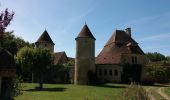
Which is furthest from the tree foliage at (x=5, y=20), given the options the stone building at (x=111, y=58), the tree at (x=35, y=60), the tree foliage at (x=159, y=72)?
the tree foliage at (x=159, y=72)

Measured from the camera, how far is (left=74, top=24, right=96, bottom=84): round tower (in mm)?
51906

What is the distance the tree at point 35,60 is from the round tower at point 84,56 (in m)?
10.7

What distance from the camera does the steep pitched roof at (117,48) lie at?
54.9 meters

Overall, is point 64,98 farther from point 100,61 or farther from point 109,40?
point 109,40

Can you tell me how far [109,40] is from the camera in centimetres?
6075

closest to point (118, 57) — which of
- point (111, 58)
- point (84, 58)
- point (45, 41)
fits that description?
point (111, 58)

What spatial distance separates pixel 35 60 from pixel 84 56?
1298 cm

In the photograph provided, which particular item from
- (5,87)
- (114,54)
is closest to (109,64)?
(114,54)

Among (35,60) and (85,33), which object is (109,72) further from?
(35,60)

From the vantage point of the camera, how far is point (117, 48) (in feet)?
187

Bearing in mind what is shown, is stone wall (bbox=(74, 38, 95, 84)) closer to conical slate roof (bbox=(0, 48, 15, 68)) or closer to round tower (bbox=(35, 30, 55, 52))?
round tower (bbox=(35, 30, 55, 52))

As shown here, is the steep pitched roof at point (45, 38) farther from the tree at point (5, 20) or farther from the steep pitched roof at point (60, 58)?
the tree at point (5, 20)

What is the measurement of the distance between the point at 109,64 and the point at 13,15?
156 feet

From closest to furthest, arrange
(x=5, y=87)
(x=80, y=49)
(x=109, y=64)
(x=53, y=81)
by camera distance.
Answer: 1. (x=5, y=87)
2. (x=80, y=49)
3. (x=109, y=64)
4. (x=53, y=81)
